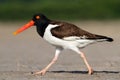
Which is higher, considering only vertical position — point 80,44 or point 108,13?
point 80,44

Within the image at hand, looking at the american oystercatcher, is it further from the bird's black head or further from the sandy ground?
the sandy ground

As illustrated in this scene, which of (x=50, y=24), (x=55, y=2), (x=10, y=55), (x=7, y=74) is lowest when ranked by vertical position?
(x=55, y=2)

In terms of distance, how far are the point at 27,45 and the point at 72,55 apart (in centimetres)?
572

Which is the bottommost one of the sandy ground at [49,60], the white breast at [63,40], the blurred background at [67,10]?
the blurred background at [67,10]

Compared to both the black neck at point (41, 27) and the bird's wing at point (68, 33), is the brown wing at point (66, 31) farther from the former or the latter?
the black neck at point (41, 27)

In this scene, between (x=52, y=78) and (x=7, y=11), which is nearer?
(x=52, y=78)

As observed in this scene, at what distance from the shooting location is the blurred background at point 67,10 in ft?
154

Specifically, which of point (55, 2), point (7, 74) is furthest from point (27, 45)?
point (55, 2)

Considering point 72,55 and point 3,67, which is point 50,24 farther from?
point 72,55

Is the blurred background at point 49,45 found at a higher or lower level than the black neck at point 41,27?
lower

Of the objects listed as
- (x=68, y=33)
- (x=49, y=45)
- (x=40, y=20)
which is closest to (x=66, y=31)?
(x=68, y=33)

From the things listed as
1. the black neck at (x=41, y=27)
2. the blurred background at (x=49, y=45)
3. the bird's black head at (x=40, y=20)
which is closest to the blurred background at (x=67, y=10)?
the blurred background at (x=49, y=45)

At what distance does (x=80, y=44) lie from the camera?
50.8 feet

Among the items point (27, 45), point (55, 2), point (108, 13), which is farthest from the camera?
point (55, 2)
